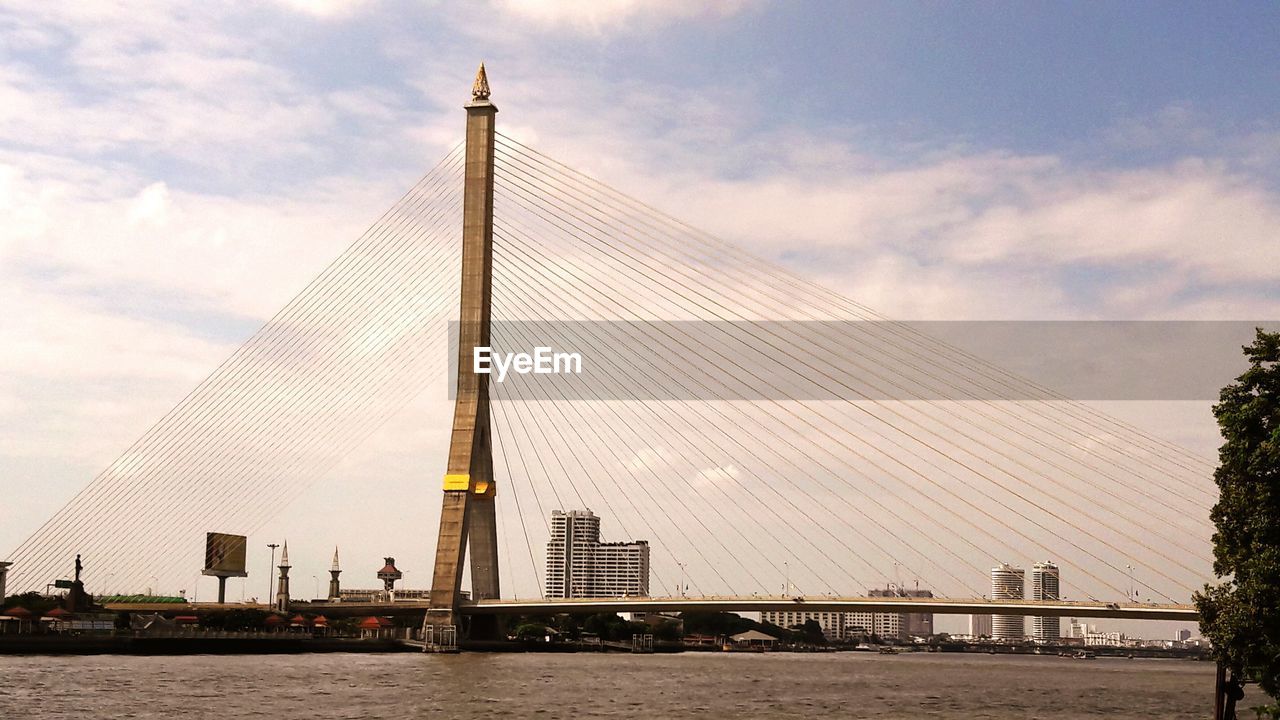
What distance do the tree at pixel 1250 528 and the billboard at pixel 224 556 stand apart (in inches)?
4401

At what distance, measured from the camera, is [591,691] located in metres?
53.1

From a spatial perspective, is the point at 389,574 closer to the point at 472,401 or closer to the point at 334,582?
the point at 334,582

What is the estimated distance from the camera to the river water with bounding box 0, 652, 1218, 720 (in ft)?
133

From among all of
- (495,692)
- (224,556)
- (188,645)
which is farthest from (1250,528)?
(224,556)

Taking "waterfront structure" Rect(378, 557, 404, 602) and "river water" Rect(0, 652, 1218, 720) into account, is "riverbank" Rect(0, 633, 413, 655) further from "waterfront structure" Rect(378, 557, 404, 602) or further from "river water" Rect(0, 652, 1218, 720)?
"waterfront structure" Rect(378, 557, 404, 602)

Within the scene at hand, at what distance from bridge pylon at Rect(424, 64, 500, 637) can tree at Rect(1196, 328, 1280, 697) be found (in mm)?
55670

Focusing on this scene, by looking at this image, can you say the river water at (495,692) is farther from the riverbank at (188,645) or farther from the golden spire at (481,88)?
the golden spire at (481,88)

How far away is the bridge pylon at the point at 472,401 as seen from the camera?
260 feet

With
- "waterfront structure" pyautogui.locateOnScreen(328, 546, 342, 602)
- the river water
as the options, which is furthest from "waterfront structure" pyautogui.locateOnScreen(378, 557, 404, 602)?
the river water

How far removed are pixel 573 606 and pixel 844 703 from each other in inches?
1824

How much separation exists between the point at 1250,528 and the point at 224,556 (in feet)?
375

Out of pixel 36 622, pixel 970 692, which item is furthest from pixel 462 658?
pixel 970 692

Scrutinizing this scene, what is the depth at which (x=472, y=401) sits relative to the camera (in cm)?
7969

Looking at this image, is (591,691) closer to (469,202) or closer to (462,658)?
(462,658)
